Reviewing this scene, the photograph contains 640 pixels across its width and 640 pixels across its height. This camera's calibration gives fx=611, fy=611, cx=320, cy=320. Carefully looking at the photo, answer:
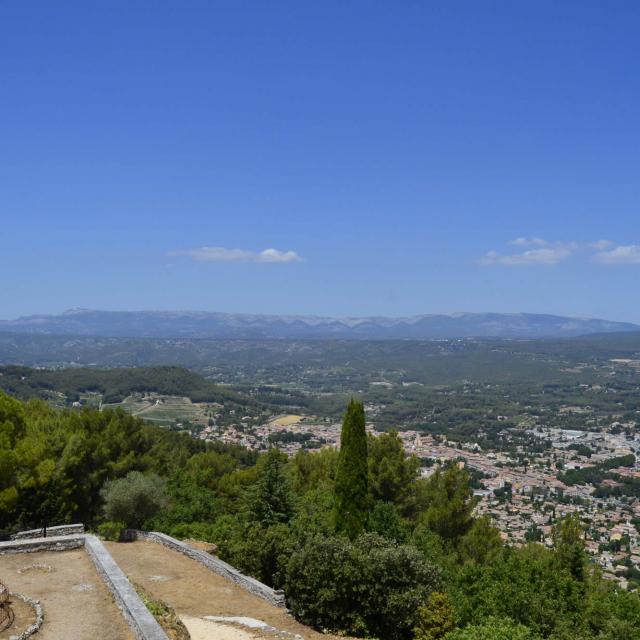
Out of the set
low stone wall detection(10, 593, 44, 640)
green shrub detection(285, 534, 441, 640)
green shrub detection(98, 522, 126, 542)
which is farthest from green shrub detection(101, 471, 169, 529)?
low stone wall detection(10, 593, 44, 640)

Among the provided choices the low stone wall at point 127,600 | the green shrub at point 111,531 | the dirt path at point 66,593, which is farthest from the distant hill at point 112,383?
the low stone wall at point 127,600

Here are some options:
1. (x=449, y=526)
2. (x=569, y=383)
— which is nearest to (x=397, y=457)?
(x=449, y=526)

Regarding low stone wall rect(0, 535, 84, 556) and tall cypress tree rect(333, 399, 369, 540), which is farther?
tall cypress tree rect(333, 399, 369, 540)

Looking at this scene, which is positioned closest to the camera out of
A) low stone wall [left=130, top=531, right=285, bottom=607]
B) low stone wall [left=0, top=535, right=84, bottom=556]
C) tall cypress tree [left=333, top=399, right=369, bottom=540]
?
low stone wall [left=130, top=531, right=285, bottom=607]

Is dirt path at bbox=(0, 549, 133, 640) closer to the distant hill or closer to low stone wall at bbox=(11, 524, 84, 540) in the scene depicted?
low stone wall at bbox=(11, 524, 84, 540)

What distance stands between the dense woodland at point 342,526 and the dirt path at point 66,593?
385cm

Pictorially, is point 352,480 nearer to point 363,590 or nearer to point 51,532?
point 363,590

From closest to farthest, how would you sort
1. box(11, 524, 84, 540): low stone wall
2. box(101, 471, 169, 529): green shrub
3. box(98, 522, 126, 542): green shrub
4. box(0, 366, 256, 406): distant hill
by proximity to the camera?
1. box(11, 524, 84, 540): low stone wall
2. box(98, 522, 126, 542): green shrub
3. box(101, 471, 169, 529): green shrub
4. box(0, 366, 256, 406): distant hill

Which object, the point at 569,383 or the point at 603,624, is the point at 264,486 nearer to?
the point at 603,624

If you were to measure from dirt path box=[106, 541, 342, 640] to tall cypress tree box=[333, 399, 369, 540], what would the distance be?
12.0ft

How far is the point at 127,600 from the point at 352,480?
828 centimetres

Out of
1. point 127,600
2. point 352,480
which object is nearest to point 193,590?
point 127,600

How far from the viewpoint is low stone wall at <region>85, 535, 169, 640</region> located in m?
8.47

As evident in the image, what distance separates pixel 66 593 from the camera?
10961mm
